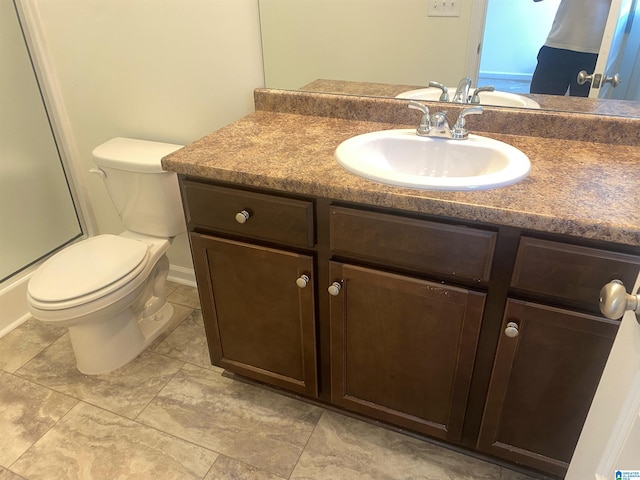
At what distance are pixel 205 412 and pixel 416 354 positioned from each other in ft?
2.65

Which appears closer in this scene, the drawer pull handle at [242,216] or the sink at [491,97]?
the drawer pull handle at [242,216]

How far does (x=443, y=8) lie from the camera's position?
1.43 metres

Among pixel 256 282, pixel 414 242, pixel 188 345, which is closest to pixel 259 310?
pixel 256 282

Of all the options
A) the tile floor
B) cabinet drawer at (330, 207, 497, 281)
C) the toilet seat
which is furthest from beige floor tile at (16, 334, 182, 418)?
cabinet drawer at (330, 207, 497, 281)

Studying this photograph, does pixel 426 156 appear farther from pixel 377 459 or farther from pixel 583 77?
pixel 377 459

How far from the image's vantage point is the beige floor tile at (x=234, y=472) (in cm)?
147

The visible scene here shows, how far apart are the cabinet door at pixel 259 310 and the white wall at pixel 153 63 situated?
2.17 feet

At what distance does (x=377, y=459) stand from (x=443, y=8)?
1375 millimetres

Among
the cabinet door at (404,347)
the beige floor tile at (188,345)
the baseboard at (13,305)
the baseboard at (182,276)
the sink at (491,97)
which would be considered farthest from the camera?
the baseboard at (182,276)

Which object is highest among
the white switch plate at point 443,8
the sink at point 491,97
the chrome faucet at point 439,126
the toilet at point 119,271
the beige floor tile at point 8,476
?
the white switch plate at point 443,8

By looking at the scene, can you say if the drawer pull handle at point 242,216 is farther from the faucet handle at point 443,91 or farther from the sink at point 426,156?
the faucet handle at point 443,91

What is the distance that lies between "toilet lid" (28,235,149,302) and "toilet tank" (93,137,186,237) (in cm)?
11

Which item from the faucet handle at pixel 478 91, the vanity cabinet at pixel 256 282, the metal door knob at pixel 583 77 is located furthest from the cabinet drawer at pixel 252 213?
the metal door knob at pixel 583 77

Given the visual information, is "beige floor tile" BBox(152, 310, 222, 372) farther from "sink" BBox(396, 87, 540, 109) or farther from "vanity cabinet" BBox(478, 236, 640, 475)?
"sink" BBox(396, 87, 540, 109)
